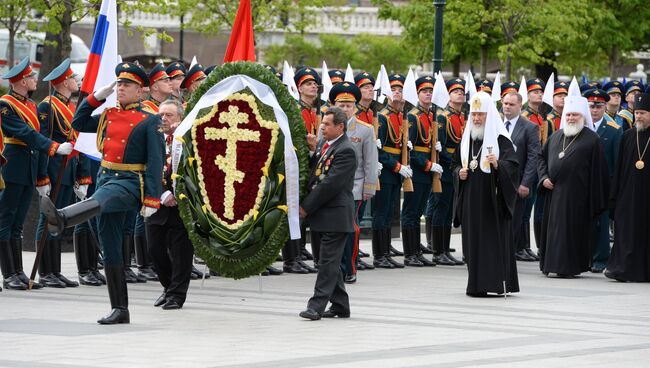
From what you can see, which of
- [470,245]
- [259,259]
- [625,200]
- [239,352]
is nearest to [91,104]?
[259,259]

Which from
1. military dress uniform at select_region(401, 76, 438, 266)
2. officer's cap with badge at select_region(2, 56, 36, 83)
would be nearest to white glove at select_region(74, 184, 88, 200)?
officer's cap with badge at select_region(2, 56, 36, 83)

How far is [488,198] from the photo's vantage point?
15.2 m

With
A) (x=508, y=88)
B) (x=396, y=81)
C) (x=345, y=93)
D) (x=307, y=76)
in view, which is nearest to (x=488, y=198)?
(x=345, y=93)

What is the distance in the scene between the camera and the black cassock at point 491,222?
49.2ft

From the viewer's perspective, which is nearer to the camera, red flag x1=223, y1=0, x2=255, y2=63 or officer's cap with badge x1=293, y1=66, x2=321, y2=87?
red flag x1=223, y1=0, x2=255, y2=63

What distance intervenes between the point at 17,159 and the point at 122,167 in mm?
2553

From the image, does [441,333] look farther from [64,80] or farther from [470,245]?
[64,80]

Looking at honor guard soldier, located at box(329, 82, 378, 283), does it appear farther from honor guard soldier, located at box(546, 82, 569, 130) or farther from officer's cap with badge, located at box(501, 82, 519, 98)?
honor guard soldier, located at box(546, 82, 569, 130)

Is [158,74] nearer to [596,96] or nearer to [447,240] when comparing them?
[447,240]

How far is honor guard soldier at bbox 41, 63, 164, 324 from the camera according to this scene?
1217 cm

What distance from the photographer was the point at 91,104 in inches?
501

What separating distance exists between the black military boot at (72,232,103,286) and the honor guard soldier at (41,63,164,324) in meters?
2.62

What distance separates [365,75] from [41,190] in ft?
13.9

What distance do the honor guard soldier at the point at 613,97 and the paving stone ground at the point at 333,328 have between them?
15.3 ft
